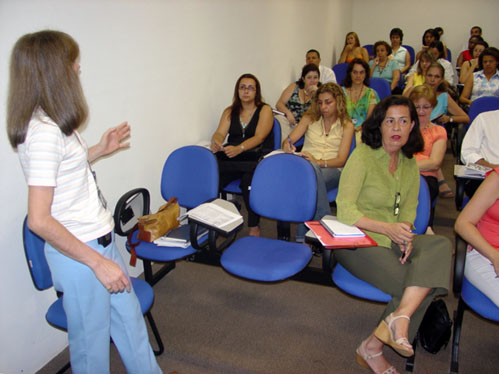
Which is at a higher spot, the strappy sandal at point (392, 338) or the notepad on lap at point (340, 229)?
the notepad on lap at point (340, 229)

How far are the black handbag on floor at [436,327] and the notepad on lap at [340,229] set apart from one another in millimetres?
559

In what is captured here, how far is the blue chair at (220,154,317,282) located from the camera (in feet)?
6.92

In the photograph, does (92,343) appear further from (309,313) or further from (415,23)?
(415,23)

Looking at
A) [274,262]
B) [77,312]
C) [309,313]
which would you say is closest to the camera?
[77,312]

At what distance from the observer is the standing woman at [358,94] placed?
4.22m

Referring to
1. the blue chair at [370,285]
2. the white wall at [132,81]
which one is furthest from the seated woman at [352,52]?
the blue chair at [370,285]

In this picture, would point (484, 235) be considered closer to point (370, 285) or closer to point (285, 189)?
point (370, 285)

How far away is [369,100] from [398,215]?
2.33 metres

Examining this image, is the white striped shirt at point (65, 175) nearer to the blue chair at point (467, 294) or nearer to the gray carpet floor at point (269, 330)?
the gray carpet floor at point (269, 330)

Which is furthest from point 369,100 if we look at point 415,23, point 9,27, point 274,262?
point 415,23

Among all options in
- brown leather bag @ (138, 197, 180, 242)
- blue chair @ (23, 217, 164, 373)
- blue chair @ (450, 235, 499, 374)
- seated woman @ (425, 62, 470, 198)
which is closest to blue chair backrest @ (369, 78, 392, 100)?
seated woman @ (425, 62, 470, 198)

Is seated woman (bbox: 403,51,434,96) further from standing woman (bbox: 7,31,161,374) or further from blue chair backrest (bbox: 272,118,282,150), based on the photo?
standing woman (bbox: 7,31,161,374)

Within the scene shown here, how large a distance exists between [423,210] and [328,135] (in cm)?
132

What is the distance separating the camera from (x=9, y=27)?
70.7 inches
